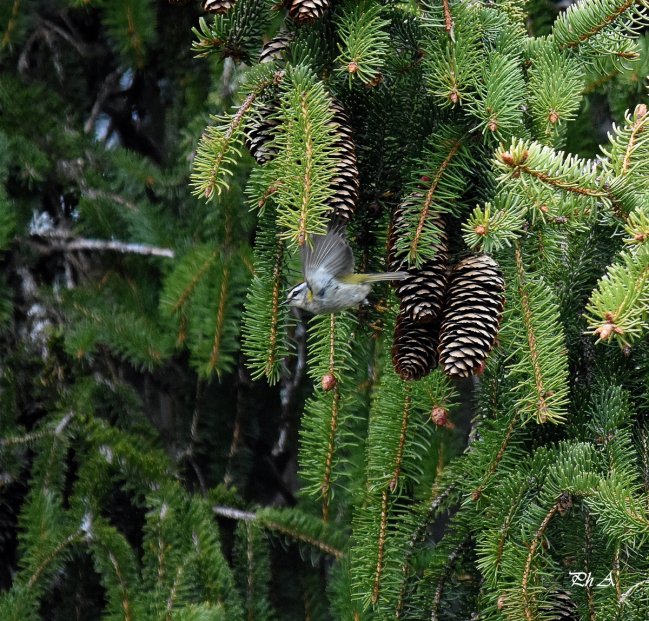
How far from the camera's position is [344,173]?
1.17 m

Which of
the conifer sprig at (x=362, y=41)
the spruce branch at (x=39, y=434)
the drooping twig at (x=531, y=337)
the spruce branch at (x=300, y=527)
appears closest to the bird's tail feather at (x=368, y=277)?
the drooping twig at (x=531, y=337)

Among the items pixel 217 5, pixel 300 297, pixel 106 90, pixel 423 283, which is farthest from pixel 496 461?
pixel 106 90

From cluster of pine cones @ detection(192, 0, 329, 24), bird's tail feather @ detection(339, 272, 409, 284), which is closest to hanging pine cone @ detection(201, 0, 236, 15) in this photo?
cluster of pine cones @ detection(192, 0, 329, 24)

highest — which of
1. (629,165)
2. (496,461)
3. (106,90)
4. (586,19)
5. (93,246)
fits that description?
(106,90)

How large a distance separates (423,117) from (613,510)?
70 centimetres

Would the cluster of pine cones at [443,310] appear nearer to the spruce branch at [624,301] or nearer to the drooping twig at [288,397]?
the spruce branch at [624,301]

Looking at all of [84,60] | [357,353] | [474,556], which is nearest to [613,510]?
[474,556]

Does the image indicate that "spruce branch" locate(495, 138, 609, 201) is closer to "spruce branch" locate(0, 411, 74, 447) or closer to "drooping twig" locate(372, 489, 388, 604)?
"drooping twig" locate(372, 489, 388, 604)

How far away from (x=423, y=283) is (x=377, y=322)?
28 centimetres

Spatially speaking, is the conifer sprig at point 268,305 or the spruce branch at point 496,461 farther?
the conifer sprig at point 268,305

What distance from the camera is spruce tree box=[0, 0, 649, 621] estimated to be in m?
1.15

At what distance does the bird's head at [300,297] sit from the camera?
4.43 ft

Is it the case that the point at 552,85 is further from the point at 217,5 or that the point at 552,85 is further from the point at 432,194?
the point at 217,5

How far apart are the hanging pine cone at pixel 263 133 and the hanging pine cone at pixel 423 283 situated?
0.25 metres
